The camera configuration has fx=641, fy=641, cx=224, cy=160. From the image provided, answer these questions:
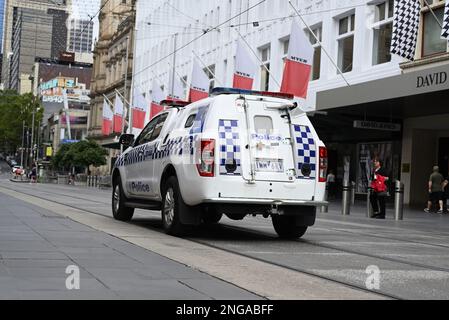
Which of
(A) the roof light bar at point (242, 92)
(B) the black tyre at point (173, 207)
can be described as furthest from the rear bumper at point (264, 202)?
(A) the roof light bar at point (242, 92)

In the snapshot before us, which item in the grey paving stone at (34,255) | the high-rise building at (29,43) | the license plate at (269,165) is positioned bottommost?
the grey paving stone at (34,255)

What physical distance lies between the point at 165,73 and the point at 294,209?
45.8 meters

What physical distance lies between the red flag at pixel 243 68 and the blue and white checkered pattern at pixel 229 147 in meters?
19.5

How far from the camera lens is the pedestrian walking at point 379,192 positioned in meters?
19.3

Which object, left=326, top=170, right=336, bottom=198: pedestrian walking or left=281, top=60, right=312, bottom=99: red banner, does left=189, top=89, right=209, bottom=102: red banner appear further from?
left=281, top=60, right=312, bottom=99: red banner

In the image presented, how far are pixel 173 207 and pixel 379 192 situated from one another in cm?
1047

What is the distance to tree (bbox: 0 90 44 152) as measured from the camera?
129675mm

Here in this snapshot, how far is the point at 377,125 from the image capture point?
26.8 metres

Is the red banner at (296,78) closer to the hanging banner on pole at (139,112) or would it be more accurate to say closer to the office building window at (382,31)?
the office building window at (382,31)

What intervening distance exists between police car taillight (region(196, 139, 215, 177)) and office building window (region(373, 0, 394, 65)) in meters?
18.9

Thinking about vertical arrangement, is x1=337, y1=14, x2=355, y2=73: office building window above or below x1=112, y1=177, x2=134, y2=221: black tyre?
above

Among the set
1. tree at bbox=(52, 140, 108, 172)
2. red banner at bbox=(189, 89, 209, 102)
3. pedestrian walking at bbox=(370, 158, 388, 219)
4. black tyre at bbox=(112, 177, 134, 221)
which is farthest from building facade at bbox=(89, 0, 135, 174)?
black tyre at bbox=(112, 177, 134, 221)

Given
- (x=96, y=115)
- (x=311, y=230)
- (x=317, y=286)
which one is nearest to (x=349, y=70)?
(x=311, y=230)

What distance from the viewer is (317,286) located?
20.6ft
